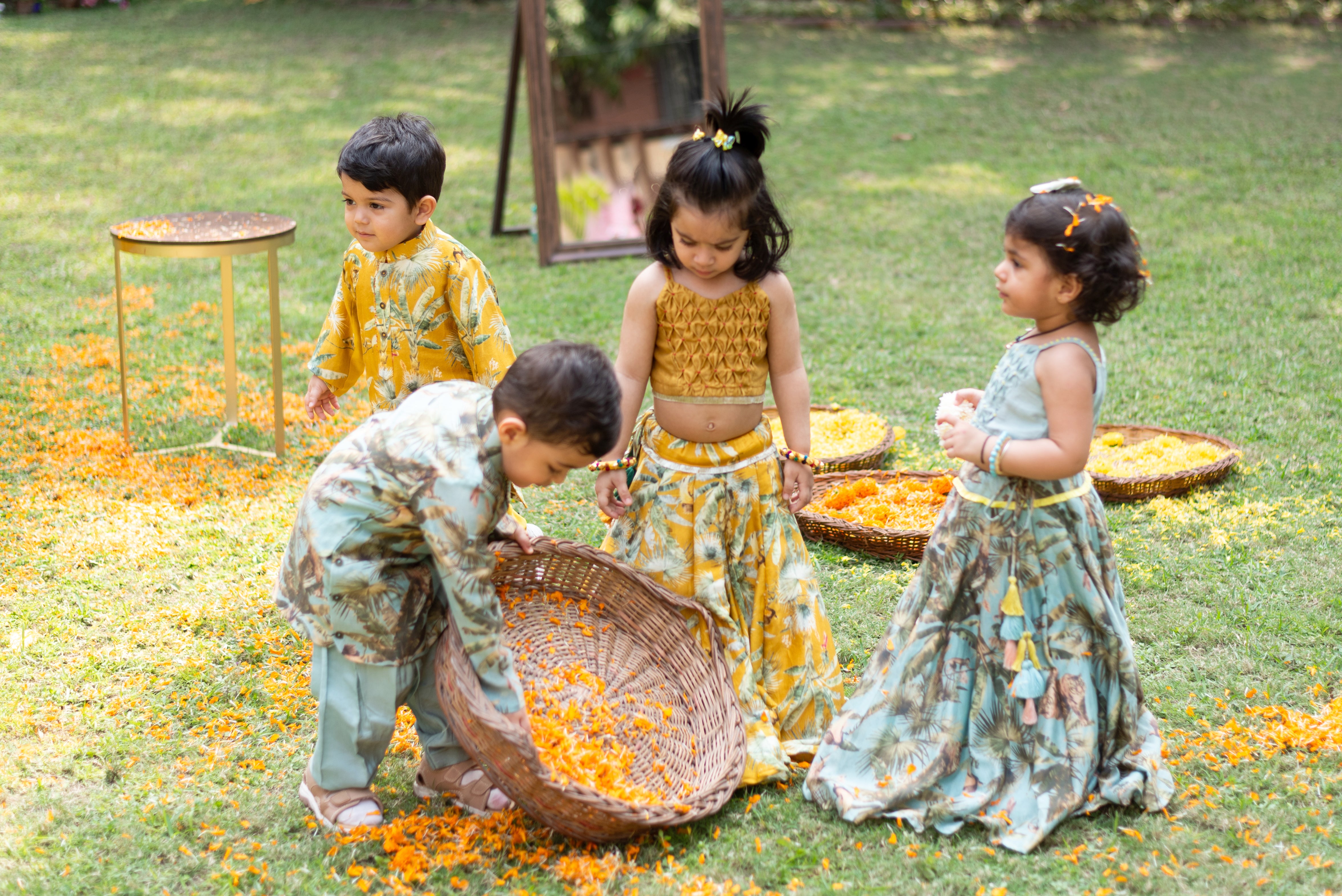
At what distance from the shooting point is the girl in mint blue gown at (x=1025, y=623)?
261 centimetres

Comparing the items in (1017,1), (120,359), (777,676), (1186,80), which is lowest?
(777,676)

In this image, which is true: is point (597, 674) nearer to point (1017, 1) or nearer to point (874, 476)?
point (874, 476)

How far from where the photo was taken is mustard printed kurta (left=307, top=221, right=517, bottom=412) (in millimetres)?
3367

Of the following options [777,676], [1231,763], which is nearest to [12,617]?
[777,676]

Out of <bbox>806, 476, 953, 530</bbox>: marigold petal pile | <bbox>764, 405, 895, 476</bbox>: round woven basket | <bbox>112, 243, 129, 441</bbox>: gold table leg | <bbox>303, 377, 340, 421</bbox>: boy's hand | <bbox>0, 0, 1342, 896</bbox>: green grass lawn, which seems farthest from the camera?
<bbox>112, 243, 129, 441</bbox>: gold table leg

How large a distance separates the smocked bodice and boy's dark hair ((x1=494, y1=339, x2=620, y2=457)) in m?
0.56

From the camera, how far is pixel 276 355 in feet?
16.3

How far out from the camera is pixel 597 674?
307cm

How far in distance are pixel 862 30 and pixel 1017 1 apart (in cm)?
187

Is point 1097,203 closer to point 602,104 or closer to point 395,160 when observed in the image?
point 395,160

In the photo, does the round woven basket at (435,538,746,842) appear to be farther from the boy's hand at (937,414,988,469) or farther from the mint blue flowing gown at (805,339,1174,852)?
the boy's hand at (937,414,988,469)

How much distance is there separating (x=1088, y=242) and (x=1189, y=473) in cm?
239

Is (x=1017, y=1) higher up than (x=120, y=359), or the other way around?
(x=1017, y=1)

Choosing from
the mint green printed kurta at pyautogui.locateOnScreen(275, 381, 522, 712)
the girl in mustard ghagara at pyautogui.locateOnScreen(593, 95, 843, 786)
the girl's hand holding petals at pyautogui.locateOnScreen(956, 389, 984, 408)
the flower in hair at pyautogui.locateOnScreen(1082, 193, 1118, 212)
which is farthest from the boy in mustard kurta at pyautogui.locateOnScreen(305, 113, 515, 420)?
the flower in hair at pyautogui.locateOnScreen(1082, 193, 1118, 212)
